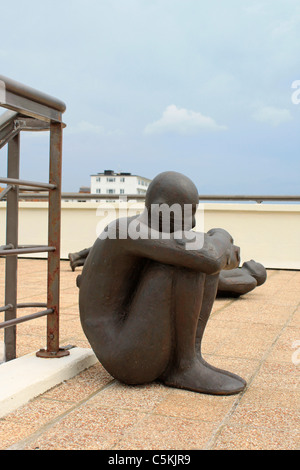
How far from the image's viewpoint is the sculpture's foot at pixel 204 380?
2305mm

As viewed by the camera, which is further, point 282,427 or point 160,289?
point 160,289

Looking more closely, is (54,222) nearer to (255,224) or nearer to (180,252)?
(180,252)

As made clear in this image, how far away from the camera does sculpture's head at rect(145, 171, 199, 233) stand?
228 centimetres

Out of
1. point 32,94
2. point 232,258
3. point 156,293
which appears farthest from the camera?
point 232,258

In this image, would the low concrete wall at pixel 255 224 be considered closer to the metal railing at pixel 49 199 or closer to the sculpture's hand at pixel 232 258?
the metal railing at pixel 49 199

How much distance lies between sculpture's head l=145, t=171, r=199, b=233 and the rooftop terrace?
78 centimetres

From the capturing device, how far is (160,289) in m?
2.25

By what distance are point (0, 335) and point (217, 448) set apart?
2167mm

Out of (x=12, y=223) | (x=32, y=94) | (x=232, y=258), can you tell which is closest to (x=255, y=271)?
(x=232, y=258)

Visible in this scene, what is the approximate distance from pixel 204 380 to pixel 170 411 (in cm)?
31

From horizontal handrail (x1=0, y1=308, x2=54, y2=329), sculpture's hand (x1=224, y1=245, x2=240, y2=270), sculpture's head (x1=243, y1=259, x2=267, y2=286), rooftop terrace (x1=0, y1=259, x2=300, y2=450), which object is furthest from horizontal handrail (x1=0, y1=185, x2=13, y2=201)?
sculpture's head (x1=243, y1=259, x2=267, y2=286)

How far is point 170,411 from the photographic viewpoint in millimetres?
2076
